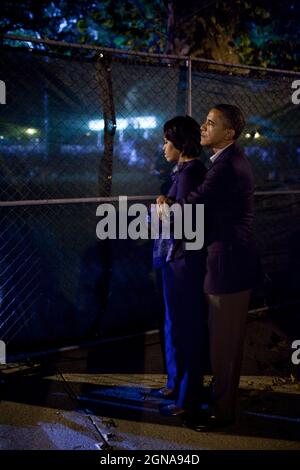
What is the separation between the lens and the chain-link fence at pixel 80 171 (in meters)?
4.25

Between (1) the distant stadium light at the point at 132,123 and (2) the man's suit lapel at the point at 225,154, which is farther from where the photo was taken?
(1) the distant stadium light at the point at 132,123

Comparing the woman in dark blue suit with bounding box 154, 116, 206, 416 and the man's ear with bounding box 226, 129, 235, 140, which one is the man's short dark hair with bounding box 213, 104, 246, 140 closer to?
the man's ear with bounding box 226, 129, 235, 140

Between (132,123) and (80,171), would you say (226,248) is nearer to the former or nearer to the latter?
(80,171)

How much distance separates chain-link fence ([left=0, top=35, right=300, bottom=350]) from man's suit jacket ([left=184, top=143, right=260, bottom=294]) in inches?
61.2

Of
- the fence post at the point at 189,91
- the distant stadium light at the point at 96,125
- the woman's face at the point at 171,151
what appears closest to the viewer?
the woman's face at the point at 171,151

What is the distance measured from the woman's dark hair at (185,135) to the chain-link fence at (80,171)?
1151mm

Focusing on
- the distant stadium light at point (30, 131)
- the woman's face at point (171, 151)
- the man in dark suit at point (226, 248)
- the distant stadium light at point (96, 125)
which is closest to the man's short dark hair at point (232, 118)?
the man in dark suit at point (226, 248)

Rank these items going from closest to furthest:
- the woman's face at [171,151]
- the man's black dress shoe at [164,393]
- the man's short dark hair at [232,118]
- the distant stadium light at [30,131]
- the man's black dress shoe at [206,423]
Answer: the man's short dark hair at [232,118] < the man's black dress shoe at [206,423] < the woman's face at [171,151] < the man's black dress shoe at [164,393] < the distant stadium light at [30,131]

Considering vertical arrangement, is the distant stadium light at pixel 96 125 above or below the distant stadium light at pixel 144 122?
below

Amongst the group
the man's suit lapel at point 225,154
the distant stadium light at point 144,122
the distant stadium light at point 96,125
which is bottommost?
the man's suit lapel at point 225,154

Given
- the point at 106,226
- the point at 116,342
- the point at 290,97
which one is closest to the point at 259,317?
the point at 116,342

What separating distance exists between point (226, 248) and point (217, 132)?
86 centimetres

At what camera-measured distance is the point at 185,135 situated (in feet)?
11.8

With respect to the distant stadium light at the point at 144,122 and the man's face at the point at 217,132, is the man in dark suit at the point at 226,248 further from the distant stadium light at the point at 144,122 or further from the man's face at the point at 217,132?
the distant stadium light at the point at 144,122
